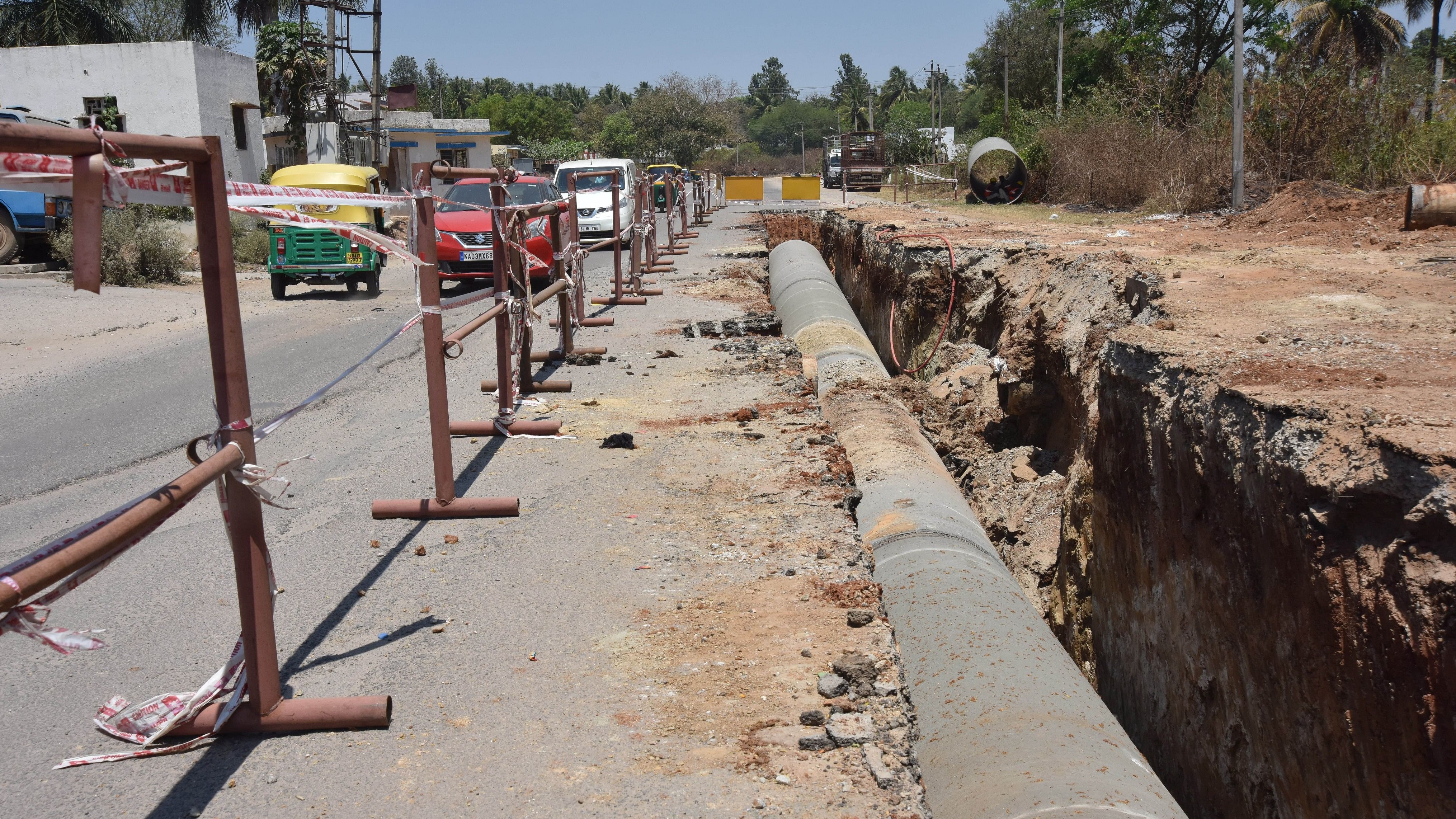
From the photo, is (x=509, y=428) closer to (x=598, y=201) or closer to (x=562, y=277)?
(x=562, y=277)

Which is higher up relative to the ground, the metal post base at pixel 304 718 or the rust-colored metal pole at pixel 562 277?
the rust-colored metal pole at pixel 562 277

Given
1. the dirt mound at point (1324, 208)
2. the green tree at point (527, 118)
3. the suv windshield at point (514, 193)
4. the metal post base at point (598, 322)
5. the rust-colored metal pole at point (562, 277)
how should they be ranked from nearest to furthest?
the rust-colored metal pole at point (562, 277) → the dirt mound at point (1324, 208) → the metal post base at point (598, 322) → the suv windshield at point (514, 193) → the green tree at point (527, 118)

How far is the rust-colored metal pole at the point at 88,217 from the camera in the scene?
2.12 metres

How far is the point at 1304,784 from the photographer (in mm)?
2889

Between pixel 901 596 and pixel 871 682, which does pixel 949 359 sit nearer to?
pixel 901 596

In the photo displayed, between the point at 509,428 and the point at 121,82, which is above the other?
the point at 121,82

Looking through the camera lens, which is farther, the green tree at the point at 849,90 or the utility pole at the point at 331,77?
the green tree at the point at 849,90

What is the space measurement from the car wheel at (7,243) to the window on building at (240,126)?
9.37 m

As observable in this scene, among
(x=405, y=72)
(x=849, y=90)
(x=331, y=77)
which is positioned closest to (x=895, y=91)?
(x=849, y=90)

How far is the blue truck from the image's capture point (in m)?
16.0

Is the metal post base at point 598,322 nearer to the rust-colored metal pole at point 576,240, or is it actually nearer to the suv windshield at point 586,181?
the rust-colored metal pole at point 576,240

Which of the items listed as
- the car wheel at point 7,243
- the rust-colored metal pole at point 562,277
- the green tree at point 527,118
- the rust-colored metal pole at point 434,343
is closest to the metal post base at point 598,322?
the rust-colored metal pole at point 562,277

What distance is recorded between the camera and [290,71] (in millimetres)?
30156

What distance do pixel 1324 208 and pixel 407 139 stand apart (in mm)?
33217
